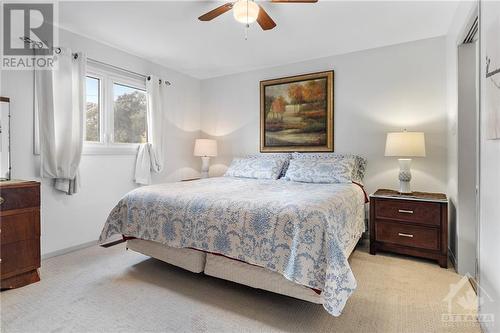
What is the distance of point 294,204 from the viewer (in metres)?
1.77

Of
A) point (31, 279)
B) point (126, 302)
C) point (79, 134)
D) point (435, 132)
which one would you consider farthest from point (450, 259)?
point (79, 134)

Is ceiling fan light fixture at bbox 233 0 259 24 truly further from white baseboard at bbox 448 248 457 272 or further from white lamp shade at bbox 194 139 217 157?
white baseboard at bbox 448 248 457 272

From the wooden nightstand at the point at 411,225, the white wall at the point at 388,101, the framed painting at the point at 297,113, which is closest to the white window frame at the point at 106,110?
the framed painting at the point at 297,113

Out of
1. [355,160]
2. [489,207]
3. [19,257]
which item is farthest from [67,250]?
[489,207]

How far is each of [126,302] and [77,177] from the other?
5.27 ft

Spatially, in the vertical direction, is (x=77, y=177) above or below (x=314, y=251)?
above

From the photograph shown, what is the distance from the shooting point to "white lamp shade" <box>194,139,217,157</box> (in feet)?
14.0

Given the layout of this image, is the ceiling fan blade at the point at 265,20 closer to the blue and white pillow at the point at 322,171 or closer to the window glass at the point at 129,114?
the blue and white pillow at the point at 322,171

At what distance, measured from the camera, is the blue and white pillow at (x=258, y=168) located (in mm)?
3496

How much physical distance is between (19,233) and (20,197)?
0.28 m

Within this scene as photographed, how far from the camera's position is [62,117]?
2.76 meters

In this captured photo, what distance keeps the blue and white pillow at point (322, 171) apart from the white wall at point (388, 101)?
0.47 metres

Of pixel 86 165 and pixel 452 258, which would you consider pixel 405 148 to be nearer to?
pixel 452 258

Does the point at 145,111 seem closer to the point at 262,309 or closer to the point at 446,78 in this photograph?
the point at 262,309
